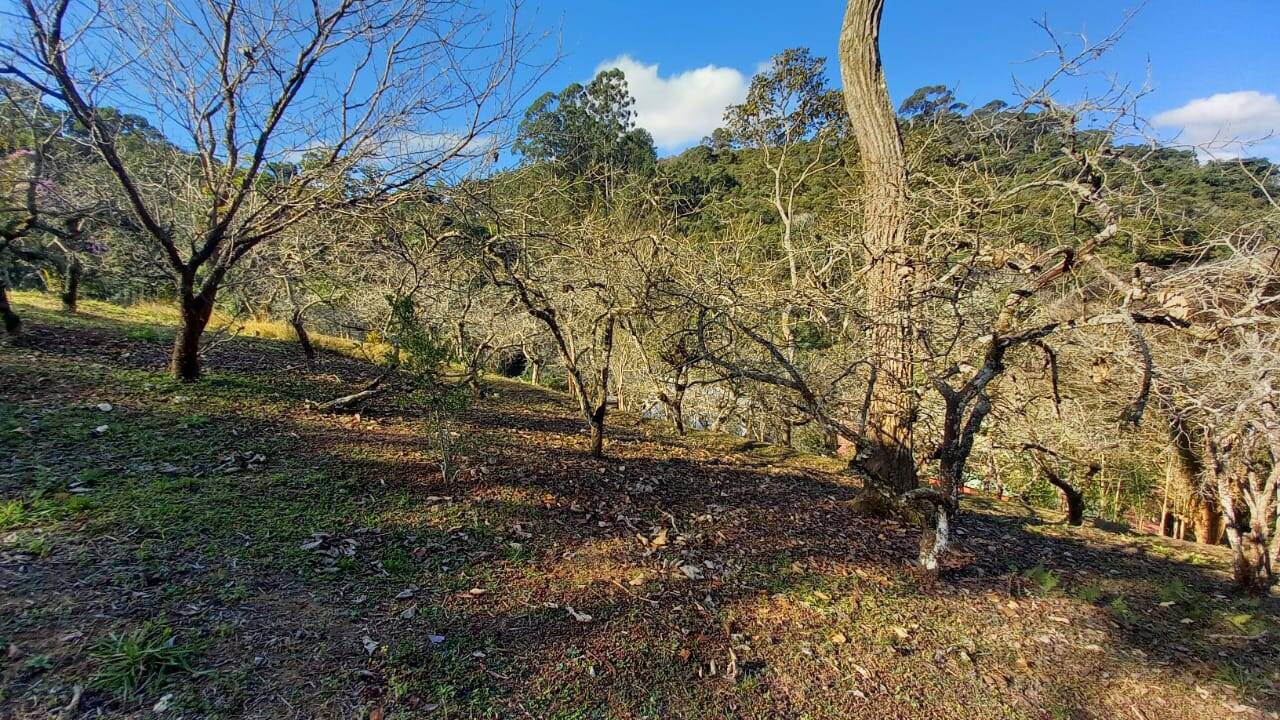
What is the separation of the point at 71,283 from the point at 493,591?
7191mm

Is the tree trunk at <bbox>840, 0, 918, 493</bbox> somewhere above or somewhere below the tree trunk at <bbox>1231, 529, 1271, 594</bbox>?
above

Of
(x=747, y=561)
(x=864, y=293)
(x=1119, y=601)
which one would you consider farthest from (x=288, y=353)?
(x=1119, y=601)

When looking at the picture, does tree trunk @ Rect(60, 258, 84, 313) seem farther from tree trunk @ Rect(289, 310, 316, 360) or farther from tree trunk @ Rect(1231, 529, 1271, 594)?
tree trunk @ Rect(1231, 529, 1271, 594)

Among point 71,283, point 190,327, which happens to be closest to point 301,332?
point 190,327

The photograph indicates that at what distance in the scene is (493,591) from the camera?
2.47 m

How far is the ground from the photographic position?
73.3 inches

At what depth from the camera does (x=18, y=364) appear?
158 inches

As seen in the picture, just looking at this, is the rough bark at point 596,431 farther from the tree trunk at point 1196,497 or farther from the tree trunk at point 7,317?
the tree trunk at point 1196,497

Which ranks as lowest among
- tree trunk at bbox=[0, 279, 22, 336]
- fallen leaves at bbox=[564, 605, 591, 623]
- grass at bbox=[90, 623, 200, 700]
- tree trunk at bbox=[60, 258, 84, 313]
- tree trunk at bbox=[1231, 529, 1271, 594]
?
grass at bbox=[90, 623, 200, 700]

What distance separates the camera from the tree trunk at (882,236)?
3.69m

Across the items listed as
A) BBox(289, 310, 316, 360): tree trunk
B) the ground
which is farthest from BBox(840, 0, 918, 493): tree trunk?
BBox(289, 310, 316, 360): tree trunk

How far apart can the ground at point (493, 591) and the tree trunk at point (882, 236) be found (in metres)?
0.63

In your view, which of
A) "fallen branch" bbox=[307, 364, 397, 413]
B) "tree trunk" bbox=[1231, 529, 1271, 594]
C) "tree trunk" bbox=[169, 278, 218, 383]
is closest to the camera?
"tree trunk" bbox=[1231, 529, 1271, 594]

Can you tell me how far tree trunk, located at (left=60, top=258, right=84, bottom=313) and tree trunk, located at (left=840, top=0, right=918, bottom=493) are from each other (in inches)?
323
